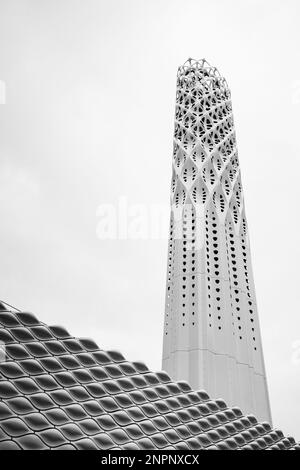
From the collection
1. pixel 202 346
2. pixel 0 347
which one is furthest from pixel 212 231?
pixel 0 347

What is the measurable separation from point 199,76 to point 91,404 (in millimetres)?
42430

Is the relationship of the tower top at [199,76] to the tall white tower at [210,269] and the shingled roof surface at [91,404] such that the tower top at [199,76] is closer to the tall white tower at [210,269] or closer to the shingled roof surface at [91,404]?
the tall white tower at [210,269]

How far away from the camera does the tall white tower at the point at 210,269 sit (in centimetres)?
3906

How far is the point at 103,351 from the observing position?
29000 mm

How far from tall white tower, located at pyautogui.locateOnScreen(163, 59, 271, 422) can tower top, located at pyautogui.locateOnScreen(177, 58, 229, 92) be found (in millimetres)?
1101

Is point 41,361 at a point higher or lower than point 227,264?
lower

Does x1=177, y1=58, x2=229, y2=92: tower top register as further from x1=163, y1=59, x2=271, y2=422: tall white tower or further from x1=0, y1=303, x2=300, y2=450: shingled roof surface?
x1=0, y1=303, x2=300, y2=450: shingled roof surface

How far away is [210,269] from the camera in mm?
43125

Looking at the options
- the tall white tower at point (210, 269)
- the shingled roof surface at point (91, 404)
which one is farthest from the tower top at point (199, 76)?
the shingled roof surface at point (91, 404)

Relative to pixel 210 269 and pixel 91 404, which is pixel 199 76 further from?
pixel 91 404

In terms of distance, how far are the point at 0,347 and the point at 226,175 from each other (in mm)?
31830

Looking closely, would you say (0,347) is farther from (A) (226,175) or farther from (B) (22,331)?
(A) (226,175)

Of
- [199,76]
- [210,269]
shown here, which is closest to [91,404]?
[210,269]

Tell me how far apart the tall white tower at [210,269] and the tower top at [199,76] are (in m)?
1.10
